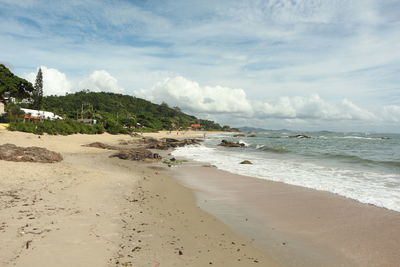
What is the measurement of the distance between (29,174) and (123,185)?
3888 millimetres

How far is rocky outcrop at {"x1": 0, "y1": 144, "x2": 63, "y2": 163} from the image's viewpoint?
13.1 metres

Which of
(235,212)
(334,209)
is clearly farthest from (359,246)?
(235,212)

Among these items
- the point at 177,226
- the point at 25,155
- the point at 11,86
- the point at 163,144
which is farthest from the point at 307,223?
the point at 11,86

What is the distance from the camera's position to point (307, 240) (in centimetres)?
643

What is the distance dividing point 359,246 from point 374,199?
16.6 feet

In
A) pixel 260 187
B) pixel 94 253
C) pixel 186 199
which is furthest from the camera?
pixel 260 187

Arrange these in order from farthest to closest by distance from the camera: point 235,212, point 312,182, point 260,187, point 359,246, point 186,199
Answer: point 312,182, point 260,187, point 186,199, point 235,212, point 359,246

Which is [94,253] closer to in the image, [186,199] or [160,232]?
[160,232]

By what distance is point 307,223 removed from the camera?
7.66m

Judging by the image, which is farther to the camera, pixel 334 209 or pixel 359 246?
pixel 334 209

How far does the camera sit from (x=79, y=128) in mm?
44562

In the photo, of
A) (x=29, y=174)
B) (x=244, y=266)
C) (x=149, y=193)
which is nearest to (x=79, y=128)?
(x=29, y=174)

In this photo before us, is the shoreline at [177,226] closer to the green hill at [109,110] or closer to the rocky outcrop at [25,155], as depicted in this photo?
the rocky outcrop at [25,155]

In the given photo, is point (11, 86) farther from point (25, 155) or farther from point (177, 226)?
point (177, 226)
